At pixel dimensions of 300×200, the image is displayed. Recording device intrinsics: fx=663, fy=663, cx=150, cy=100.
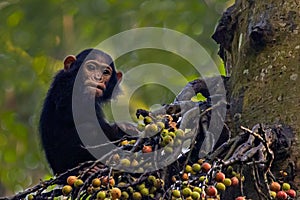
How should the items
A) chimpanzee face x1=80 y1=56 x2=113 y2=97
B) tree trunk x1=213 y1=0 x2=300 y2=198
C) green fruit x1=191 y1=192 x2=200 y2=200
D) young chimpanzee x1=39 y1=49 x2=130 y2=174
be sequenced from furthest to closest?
chimpanzee face x1=80 y1=56 x2=113 y2=97 → young chimpanzee x1=39 y1=49 x2=130 y2=174 → tree trunk x1=213 y1=0 x2=300 y2=198 → green fruit x1=191 y1=192 x2=200 y2=200

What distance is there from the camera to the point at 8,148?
467 cm

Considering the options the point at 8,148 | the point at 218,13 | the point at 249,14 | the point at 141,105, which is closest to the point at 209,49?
the point at 218,13

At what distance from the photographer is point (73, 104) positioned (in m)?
2.99

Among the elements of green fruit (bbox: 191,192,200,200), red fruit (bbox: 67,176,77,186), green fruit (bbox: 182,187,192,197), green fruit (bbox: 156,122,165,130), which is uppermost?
green fruit (bbox: 156,122,165,130)

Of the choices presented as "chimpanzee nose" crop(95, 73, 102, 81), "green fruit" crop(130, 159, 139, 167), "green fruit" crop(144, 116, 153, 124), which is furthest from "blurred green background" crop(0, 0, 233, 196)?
"green fruit" crop(130, 159, 139, 167)

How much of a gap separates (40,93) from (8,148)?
494 mm

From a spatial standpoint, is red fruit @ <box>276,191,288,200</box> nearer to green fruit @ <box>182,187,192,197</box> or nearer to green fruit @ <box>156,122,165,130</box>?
green fruit @ <box>182,187,192,197</box>

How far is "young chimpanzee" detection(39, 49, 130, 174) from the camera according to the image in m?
2.74

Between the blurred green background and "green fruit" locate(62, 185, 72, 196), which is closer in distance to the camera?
"green fruit" locate(62, 185, 72, 196)

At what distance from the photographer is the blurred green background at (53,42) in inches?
155

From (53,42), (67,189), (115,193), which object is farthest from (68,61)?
(115,193)

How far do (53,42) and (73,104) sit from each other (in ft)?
4.44

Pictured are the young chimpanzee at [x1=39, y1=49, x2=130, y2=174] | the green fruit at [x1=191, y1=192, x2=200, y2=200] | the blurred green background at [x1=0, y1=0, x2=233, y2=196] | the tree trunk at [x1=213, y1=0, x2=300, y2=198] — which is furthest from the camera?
the blurred green background at [x1=0, y1=0, x2=233, y2=196]

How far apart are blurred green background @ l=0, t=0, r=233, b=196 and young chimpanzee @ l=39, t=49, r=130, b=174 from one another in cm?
44
